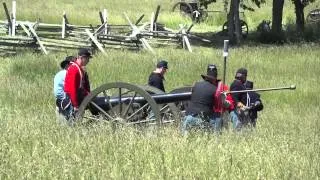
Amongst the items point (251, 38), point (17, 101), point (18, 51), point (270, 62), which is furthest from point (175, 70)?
point (251, 38)

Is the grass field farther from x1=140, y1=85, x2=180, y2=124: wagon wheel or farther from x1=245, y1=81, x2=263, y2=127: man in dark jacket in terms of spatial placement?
x1=140, y1=85, x2=180, y2=124: wagon wheel

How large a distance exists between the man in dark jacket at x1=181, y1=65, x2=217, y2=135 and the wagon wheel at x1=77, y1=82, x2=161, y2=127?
0.57 m

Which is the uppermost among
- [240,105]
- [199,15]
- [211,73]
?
[199,15]

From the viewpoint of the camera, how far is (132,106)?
8.95 m

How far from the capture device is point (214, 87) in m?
9.10

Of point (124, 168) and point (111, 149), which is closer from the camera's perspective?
point (124, 168)

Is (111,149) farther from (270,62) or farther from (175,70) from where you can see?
(270,62)

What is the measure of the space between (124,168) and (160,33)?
21.2 metres

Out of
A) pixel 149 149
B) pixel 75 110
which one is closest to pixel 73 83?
pixel 75 110

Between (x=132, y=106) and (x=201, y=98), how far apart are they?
3.18 feet

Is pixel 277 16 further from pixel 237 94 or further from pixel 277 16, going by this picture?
pixel 237 94

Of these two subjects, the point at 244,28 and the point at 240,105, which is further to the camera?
the point at 244,28

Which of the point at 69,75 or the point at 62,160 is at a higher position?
the point at 69,75

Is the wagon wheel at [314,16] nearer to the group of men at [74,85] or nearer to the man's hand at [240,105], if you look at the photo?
the man's hand at [240,105]
